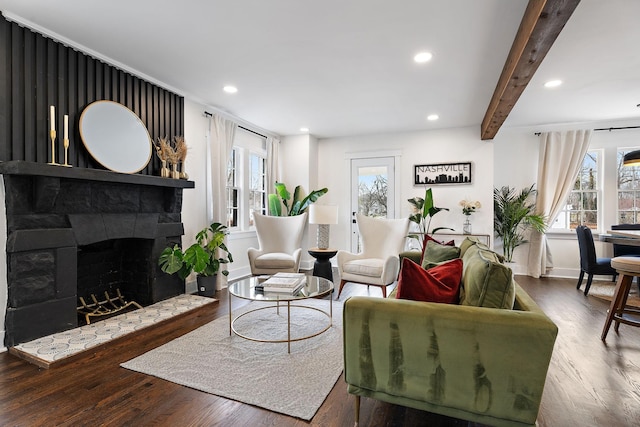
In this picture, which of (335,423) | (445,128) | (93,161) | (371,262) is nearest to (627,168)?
(445,128)

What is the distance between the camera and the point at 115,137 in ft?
10.3

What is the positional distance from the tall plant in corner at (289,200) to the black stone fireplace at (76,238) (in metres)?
1.83

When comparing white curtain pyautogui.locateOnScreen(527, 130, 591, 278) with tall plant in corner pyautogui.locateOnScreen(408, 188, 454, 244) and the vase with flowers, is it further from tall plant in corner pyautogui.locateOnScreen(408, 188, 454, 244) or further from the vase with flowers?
tall plant in corner pyautogui.locateOnScreen(408, 188, 454, 244)

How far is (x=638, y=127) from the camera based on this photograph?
16.3 ft

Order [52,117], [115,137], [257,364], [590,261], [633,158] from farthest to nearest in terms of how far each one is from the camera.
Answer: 1. [590,261]
2. [633,158]
3. [115,137]
4. [52,117]
5. [257,364]

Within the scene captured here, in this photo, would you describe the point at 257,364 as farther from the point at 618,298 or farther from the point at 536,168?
the point at 536,168

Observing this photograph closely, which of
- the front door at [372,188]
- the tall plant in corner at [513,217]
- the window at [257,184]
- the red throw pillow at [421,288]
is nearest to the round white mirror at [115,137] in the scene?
the window at [257,184]

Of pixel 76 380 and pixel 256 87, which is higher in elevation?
pixel 256 87

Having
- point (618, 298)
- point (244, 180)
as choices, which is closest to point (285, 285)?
point (618, 298)

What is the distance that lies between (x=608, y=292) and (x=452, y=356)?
14.0ft

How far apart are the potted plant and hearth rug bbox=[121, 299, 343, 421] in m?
0.85

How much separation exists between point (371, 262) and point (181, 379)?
225 centimetres

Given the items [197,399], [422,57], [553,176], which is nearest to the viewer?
[197,399]

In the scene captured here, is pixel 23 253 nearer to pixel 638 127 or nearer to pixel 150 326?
pixel 150 326
